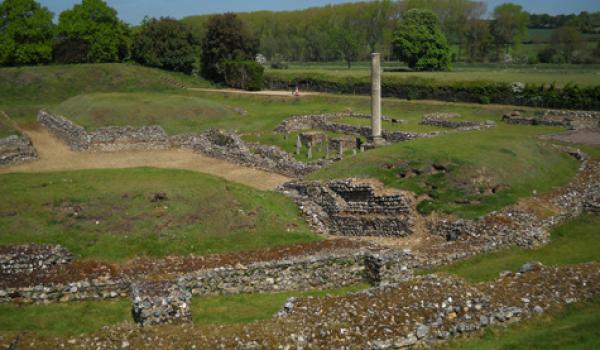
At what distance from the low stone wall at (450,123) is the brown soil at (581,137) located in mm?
5651

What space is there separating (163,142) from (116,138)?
3812mm

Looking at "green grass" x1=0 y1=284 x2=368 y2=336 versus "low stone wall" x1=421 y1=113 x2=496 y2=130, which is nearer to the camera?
"green grass" x1=0 y1=284 x2=368 y2=336

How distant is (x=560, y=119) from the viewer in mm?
53344

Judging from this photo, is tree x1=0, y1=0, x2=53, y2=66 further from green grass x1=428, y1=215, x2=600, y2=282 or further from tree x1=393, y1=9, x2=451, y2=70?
green grass x1=428, y1=215, x2=600, y2=282

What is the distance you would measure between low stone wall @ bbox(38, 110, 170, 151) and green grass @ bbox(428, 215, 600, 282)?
3414 cm

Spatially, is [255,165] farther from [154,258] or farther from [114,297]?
[114,297]

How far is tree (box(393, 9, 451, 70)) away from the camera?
99.9 meters

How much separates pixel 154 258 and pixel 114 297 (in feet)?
11.2

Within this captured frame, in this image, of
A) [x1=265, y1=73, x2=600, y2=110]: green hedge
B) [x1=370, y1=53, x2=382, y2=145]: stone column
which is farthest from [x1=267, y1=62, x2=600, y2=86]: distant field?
[x1=370, y1=53, x2=382, y2=145]: stone column

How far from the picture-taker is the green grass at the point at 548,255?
72.3 ft

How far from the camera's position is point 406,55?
10100 cm

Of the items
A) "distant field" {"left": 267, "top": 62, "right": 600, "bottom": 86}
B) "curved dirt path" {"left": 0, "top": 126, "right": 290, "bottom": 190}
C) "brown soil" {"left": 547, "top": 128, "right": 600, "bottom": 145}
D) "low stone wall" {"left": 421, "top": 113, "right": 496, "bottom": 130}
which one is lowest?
"curved dirt path" {"left": 0, "top": 126, "right": 290, "bottom": 190}

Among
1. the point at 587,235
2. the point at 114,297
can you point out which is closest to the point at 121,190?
the point at 114,297

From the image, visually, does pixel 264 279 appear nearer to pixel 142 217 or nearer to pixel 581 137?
pixel 142 217
